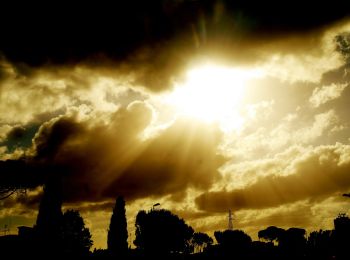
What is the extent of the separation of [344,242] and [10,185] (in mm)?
42322

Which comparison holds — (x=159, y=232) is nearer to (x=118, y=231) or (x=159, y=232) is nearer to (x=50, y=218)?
(x=118, y=231)

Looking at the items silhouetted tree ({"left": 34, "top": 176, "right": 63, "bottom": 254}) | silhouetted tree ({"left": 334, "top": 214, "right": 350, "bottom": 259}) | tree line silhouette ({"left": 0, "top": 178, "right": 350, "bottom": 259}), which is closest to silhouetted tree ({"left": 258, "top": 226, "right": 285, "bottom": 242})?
tree line silhouette ({"left": 0, "top": 178, "right": 350, "bottom": 259})

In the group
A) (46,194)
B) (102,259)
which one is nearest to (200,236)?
(102,259)

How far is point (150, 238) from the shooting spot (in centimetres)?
9200

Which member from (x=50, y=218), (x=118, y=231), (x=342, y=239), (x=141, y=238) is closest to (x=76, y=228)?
(x=141, y=238)

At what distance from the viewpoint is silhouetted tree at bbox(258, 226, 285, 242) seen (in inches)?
5989

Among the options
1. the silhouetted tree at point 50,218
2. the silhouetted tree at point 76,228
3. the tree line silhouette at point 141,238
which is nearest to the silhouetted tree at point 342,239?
the tree line silhouette at point 141,238

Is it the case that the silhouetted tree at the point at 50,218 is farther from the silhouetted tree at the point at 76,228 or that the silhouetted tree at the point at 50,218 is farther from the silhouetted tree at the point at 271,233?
the silhouetted tree at the point at 271,233

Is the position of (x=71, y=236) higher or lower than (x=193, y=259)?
higher

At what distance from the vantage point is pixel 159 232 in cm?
9475

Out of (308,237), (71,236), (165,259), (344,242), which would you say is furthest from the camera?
(308,237)

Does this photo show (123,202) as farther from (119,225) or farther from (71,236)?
→ (71,236)

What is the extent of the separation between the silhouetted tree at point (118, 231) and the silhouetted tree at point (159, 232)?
872 inches

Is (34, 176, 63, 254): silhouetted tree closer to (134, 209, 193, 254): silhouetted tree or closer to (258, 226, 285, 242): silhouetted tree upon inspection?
(134, 209, 193, 254): silhouetted tree
